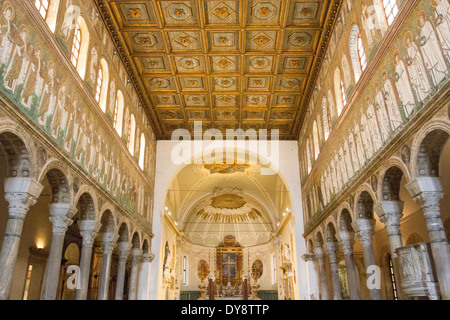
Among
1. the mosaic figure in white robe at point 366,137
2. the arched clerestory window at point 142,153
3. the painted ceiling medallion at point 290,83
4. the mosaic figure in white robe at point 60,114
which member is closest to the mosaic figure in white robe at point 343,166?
the mosaic figure in white robe at point 366,137

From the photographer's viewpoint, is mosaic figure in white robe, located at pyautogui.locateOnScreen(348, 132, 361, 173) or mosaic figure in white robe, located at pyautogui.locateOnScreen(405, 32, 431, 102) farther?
mosaic figure in white robe, located at pyautogui.locateOnScreen(348, 132, 361, 173)

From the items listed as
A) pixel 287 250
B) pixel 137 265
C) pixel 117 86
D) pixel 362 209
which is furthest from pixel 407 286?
pixel 287 250

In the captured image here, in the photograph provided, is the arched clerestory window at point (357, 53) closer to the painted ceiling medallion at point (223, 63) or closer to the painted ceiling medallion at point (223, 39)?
the painted ceiling medallion at point (223, 39)

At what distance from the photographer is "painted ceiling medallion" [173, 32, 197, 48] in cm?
1562

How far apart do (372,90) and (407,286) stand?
5.43 m

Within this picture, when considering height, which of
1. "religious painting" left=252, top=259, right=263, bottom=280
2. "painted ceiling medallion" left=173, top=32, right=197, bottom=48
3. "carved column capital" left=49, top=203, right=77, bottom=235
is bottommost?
"carved column capital" left=49, top=203, right=77, bottom=235

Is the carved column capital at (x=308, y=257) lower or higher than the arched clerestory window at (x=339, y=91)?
lower

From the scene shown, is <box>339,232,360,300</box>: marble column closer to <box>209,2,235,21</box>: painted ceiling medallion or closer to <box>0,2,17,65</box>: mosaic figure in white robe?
<box>209,2,235,21</box>: painted ceiling medallion

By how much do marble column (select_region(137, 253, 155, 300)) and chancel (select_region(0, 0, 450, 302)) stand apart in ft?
0.26

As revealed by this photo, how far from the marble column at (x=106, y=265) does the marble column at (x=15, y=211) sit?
662 centimetres

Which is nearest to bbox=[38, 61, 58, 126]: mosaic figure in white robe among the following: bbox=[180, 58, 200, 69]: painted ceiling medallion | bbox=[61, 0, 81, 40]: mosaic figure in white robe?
bbox=[61, 0, 81, 40]: mosaic figure in white robe

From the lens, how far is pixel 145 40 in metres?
15.9

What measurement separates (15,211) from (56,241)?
2.46 metres

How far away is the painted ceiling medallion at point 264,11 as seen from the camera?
14.1 m
